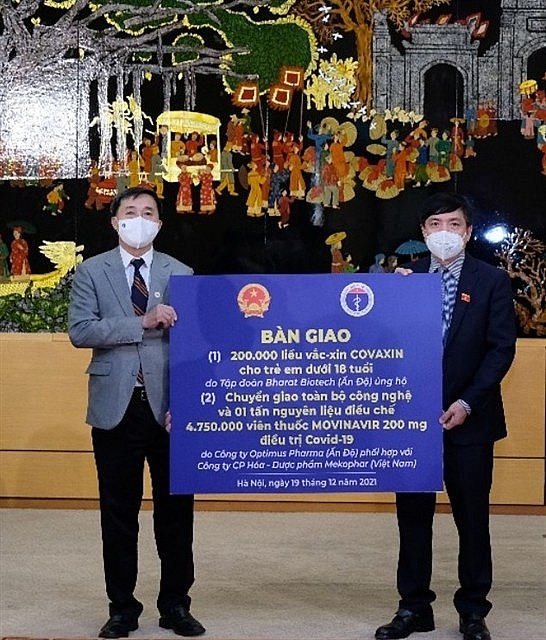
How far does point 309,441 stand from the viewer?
4.48 meters

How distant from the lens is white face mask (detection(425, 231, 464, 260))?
4.56 metres

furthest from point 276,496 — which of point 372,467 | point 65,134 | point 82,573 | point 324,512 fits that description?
point 372,467

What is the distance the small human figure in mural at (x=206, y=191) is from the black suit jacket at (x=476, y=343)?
326 centimetres

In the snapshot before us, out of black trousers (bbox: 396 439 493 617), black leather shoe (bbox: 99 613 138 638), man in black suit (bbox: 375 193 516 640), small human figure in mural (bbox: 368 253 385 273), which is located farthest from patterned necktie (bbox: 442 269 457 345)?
small human figure in mural (bbox: 368 253 385 273)

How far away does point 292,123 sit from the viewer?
7.56 m

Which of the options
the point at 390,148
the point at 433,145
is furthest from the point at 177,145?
the point at 433,145

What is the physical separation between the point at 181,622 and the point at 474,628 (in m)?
1.04

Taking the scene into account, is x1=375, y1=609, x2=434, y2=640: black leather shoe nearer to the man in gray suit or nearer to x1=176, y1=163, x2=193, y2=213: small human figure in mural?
the man in gray suit

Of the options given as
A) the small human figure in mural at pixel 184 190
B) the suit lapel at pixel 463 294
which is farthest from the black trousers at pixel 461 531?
the small human figure in mural at pixel 184 190

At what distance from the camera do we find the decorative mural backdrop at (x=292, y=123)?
752 cm

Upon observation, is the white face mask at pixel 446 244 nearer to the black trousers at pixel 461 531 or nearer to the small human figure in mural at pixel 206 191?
the black trousers at pixel 461 531

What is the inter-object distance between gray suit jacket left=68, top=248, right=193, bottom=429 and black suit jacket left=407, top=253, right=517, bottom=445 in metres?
0.99

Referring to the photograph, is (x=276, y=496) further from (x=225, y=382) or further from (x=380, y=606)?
(x=225, y=382)

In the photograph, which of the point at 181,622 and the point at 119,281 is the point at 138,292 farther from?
the point at 181,622
